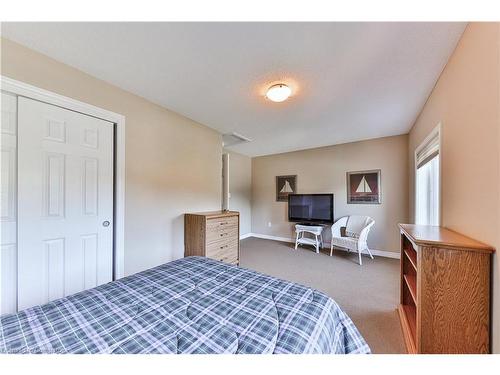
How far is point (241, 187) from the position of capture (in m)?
5.28

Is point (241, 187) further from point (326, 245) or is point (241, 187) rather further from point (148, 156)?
point (148, 156)

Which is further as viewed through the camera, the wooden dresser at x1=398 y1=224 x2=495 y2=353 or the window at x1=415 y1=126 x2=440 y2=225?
the window at x1=415 y1=126 x2=440 y2=225

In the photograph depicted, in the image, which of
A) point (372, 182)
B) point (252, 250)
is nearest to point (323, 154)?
point (372, 182)

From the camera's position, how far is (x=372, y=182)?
383 cm

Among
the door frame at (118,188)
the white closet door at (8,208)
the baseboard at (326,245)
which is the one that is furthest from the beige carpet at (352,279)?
the white closet door at (8,208)

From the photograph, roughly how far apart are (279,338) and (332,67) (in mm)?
1949

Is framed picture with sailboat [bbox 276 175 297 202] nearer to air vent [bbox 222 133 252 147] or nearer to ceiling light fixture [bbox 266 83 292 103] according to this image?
air vent [bbox 222 133 252 147]

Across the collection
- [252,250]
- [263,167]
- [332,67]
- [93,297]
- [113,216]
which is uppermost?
[332,67]

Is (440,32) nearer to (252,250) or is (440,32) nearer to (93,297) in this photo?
(93,297)

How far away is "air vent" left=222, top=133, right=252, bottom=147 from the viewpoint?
3.58 meters

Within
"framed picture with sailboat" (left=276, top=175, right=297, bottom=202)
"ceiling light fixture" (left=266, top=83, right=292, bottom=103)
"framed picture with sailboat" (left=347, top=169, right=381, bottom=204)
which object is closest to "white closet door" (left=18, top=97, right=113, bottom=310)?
"ceiling light fixture" (left=266, top=83, right=292, bottom=103)

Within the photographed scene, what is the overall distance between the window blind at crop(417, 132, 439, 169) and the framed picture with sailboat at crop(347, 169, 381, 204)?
1076mm

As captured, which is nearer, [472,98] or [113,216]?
[472,98]

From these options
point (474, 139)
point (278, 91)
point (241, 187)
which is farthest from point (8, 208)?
point (241, 187)
